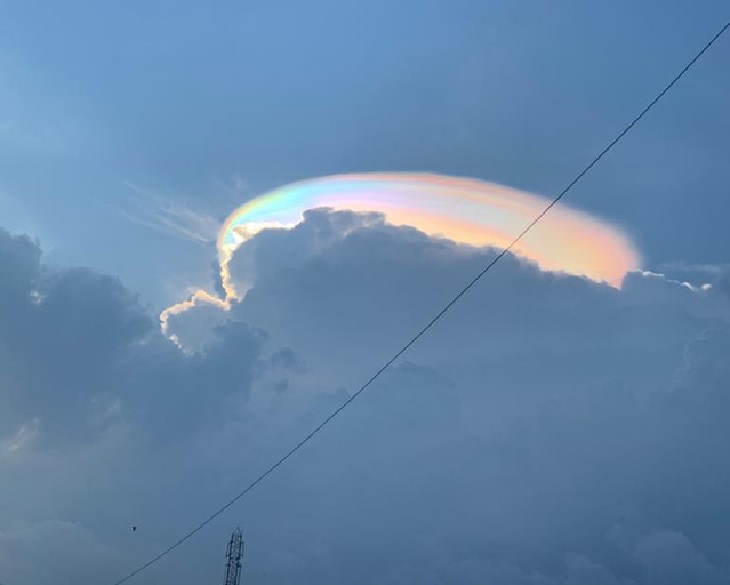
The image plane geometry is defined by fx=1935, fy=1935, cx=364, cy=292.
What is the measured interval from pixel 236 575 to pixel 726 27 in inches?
3384

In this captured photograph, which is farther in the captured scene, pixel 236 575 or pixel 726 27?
pixel 236 575

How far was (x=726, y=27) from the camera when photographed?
132 m

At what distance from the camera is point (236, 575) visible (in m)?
194
